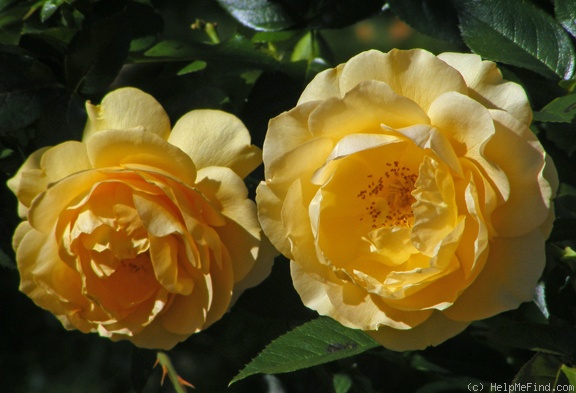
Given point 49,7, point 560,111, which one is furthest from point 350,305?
point 49,7

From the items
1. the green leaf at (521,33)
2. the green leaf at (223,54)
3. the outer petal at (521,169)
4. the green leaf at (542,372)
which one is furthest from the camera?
the green leaf at (223,54)

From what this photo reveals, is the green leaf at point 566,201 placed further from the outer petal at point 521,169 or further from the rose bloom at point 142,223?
the rose bloom at point 142,223

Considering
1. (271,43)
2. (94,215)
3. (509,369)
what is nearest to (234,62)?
(271,43)

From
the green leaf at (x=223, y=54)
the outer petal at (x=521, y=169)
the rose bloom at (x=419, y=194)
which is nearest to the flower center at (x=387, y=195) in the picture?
the rose bloom at (x=419, y=194)

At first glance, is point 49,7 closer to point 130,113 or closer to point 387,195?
point 130,113

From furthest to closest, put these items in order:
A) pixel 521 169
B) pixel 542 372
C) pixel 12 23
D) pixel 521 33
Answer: pixel 12 23
pixel 521 33
pixel 542 372
pixel 521 169

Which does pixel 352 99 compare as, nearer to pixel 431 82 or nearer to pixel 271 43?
pixel 431 82
